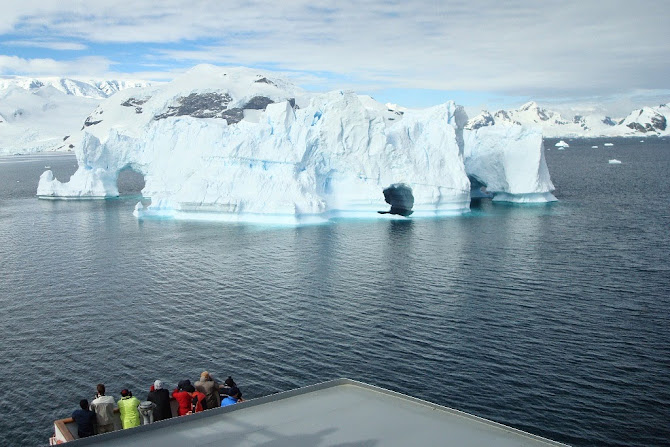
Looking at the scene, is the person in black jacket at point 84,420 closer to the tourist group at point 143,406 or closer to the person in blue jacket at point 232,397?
the tourist group at point 143,406

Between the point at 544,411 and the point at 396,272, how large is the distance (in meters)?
15.7

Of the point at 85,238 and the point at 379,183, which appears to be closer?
the point at 85,238

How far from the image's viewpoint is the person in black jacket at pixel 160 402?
1184 cm

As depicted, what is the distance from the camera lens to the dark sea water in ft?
60.8

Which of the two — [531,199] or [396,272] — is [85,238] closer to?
[396,272]

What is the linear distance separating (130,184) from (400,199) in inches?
1743

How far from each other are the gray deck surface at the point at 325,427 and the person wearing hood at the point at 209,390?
63.3 inches

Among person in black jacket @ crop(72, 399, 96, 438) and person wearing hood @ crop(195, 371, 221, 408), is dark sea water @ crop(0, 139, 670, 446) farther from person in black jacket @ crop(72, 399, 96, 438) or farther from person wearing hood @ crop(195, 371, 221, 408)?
person wearing hood @ crop(195, 371, 221, 408)

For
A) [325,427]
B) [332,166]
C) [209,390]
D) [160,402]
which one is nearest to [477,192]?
[332,166]

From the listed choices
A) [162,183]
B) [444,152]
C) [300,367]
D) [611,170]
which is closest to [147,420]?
[300,367]

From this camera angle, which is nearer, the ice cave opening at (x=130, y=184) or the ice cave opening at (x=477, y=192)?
the ice cave opening at (x=477, y=192)

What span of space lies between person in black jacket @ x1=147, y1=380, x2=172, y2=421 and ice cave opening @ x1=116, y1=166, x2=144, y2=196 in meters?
56.9

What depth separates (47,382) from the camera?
1981 centimetres

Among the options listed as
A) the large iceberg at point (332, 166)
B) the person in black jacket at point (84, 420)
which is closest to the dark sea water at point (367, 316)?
the large iceberg at point (332, 166)
